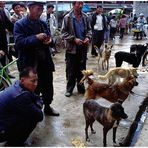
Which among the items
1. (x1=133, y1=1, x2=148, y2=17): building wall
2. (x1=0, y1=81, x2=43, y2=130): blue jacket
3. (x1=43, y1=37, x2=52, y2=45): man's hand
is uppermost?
(x1=43, y1=37, x2=52, y2=45): man's hand

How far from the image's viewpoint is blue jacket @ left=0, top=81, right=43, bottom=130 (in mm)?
4770

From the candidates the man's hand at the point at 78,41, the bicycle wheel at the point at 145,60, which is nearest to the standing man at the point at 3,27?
the man's hand at the point at 78,41

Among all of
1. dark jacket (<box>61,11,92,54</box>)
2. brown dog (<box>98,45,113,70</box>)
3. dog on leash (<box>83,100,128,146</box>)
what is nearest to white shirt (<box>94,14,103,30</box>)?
brown dog (<box>98,45,113,70</box>)

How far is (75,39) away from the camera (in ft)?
24.7

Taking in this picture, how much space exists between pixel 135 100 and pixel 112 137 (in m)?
2.18

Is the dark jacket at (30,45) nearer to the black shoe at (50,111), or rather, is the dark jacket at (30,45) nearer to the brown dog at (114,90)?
the black shoe at (50,111)

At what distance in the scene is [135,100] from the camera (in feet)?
25.2

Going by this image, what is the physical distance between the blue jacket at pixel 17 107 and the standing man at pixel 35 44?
3.99 feet

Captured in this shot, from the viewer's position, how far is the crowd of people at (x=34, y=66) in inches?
192

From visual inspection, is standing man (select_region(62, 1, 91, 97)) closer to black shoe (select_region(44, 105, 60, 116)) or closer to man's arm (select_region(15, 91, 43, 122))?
black shoe (select_region(44, 105, 60, 116))

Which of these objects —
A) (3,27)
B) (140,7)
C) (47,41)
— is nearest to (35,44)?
(47,41)

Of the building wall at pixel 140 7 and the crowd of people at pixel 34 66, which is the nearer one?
the crowd of people at pixel 34 66

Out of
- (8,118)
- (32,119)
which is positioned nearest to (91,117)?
(32,119)

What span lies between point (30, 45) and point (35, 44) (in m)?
0.09
